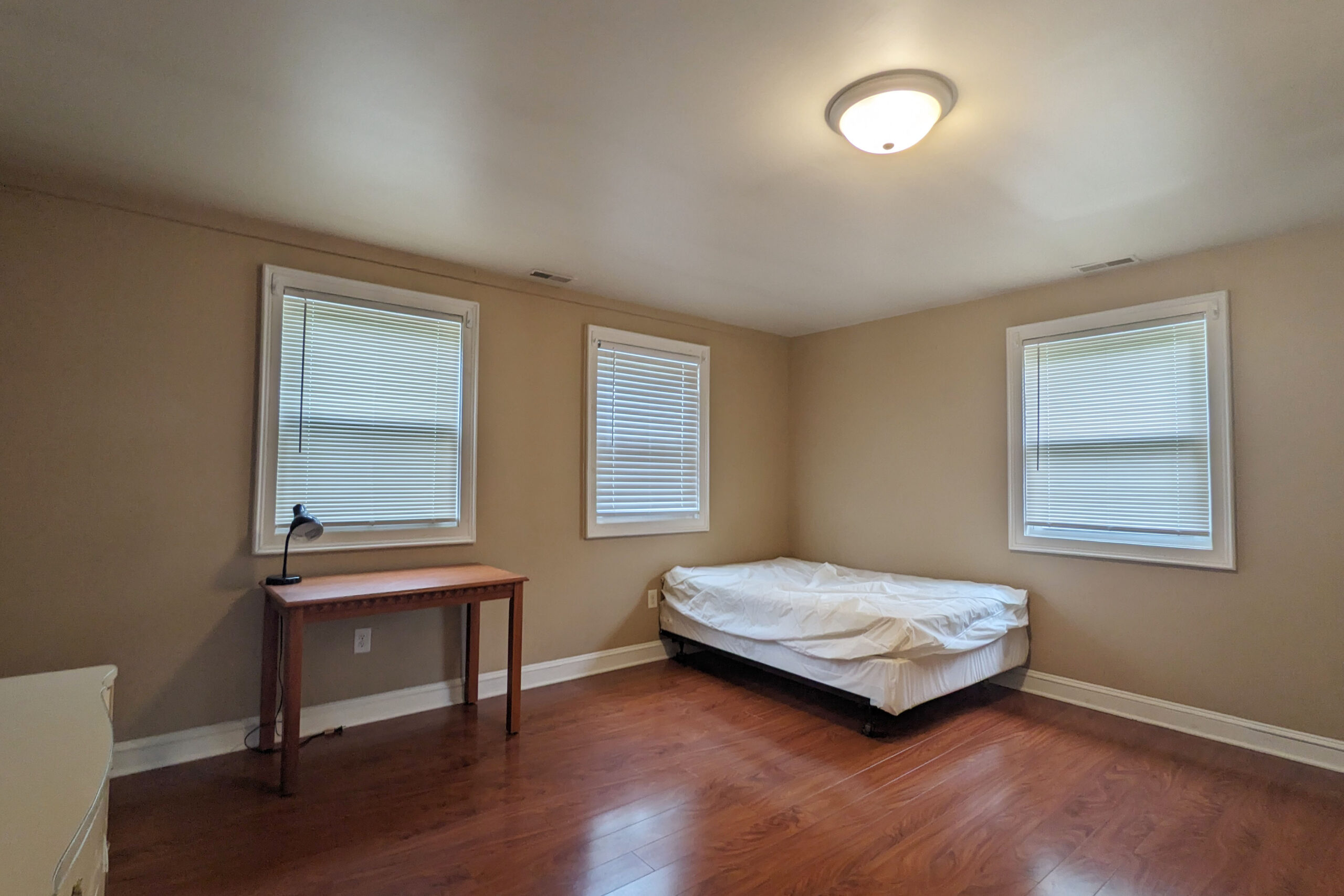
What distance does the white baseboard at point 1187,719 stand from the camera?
2725mm

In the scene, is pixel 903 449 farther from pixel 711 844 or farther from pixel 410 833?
pixel 410 833

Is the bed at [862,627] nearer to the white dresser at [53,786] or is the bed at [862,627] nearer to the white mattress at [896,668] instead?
the white mattress at [896,668]

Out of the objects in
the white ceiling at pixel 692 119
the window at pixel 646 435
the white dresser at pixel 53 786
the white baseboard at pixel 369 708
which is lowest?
the white baseboard at pixel 369 708

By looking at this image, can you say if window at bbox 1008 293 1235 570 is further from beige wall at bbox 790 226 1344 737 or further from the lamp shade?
the lamp shade

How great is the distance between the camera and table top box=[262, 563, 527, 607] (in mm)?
2492

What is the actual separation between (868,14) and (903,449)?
124 inches

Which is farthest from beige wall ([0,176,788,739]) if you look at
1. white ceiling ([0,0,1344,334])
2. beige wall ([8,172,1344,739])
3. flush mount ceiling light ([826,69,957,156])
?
flush mount ceiling light ([826,69,957,156])

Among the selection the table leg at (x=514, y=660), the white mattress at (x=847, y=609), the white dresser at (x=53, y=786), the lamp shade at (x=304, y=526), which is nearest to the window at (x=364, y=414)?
the lamp shade at (x=304, y=526)

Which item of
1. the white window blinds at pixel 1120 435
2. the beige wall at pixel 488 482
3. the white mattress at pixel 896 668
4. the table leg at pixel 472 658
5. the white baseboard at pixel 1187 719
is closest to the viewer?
the beige wall at pixel 488 482

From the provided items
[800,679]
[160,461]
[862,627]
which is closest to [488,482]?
[160,461]

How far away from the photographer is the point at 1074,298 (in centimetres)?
355

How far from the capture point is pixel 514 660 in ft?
9.70

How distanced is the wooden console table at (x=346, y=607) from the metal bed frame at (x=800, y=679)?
1320 mm

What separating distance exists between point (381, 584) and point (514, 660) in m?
0.70
